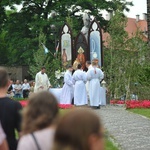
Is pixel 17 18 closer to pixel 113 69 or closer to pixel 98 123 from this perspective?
pixel 113 69

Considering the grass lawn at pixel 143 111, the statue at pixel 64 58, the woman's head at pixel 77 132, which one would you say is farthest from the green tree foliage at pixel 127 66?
the woman's head at pixel 77 132

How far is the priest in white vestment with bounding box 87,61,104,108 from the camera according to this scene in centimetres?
2159

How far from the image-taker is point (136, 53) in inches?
1012

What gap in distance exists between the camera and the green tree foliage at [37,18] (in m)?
46.5

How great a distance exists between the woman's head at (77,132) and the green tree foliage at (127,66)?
838 inches

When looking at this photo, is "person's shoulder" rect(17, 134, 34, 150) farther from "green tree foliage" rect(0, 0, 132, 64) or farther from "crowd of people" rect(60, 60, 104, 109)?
"green tree foliage" rect(0, 0, 132, 64)

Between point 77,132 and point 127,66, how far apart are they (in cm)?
2217

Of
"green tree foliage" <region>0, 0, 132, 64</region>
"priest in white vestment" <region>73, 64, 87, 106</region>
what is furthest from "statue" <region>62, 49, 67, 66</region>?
"green tree foliage" <region>0, 0, 132, 64</region>

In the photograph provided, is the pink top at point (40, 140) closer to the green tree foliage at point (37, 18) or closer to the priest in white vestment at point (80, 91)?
the priest in white vestment at point (80, 91)

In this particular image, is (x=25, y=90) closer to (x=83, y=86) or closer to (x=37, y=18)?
(x=37, y=18)

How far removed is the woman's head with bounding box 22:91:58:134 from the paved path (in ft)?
21.5

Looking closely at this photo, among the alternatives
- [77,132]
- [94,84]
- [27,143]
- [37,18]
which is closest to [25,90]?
[37,18]

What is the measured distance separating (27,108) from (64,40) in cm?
2749

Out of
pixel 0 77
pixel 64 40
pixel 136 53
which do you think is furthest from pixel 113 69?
pixel 0 77
